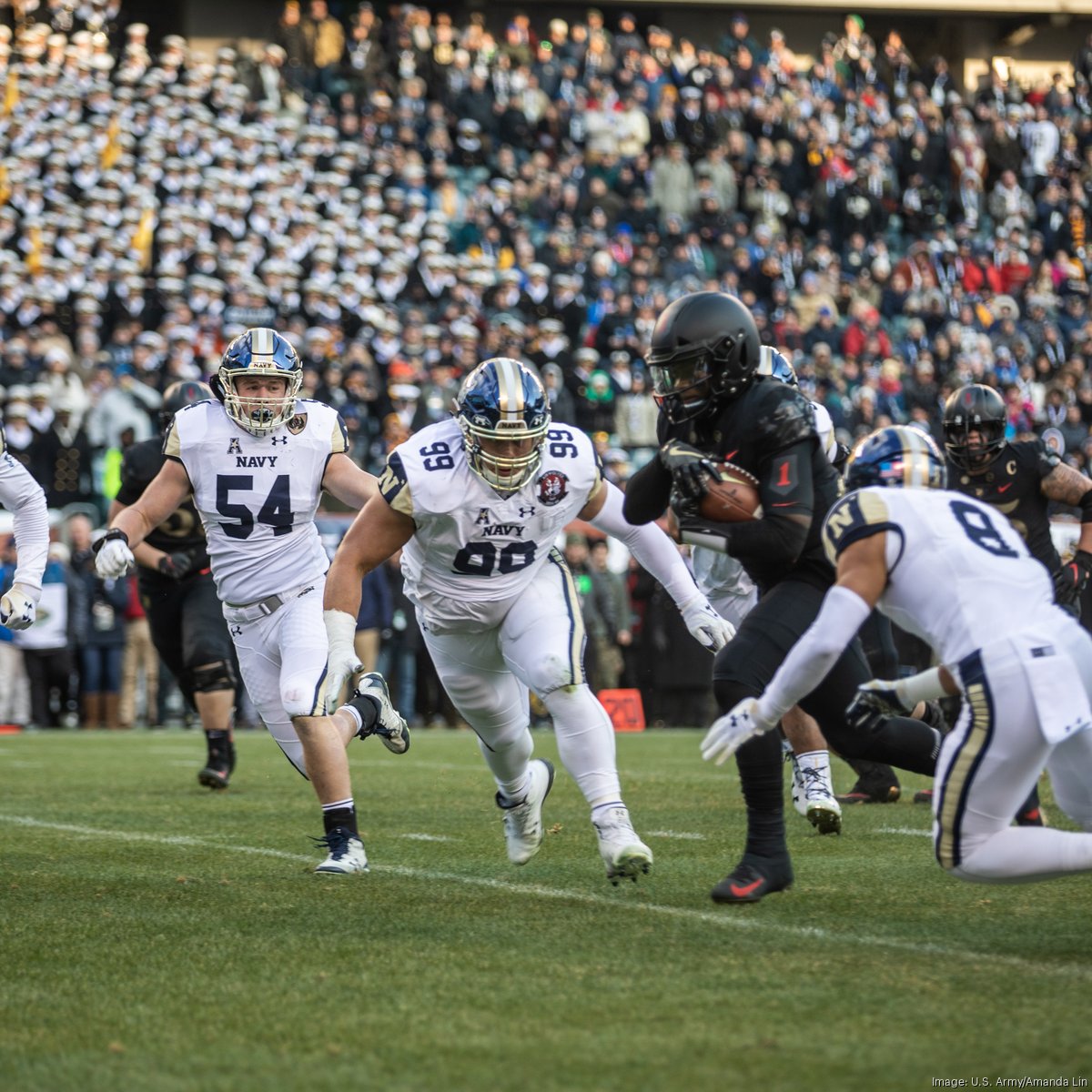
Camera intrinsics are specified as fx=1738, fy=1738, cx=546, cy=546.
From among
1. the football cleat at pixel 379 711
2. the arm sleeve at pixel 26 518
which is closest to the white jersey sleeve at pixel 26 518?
the arm sleeve at pixel 26 518

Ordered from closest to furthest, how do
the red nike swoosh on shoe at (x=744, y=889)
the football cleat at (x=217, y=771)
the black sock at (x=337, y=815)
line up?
1. the red nike swoosh on shoe at (x=744, y=889)
2. the black sock at (x=337, y=815)
3. the football cleat at (x=217, y=771)

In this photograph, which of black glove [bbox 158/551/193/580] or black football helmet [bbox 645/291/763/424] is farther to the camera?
black glove [bbox 158/551/193/580]

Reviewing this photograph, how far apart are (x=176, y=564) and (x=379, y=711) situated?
2.93m

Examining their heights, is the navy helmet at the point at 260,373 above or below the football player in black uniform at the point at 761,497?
above

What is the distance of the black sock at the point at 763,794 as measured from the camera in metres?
5.18

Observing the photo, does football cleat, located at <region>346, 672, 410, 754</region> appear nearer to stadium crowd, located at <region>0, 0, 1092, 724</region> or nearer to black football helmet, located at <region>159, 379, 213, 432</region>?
black football helmet, located at <region>159, 379, 213, 432</region>

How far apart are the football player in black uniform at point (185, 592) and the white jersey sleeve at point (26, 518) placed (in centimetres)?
181

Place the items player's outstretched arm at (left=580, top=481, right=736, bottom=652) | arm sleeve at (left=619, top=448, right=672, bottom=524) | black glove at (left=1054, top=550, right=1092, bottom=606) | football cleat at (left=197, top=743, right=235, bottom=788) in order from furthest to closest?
football cleat at (left=197, top=743, right=235, bottom=788) < black glove at (left=1054, top=550, right=1092, bottom=606) < player's outstretched arm at (left=580, top=481, right=736, bottom=652) < arm sleeve at (left=619, top=448, right=672, bottom=524)

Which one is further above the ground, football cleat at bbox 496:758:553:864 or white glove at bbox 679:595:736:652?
white glove at bbox 679:595:736:652

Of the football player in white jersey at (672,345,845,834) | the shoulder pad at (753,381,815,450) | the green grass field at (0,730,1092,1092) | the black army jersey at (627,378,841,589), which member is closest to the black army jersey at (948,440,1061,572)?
the football player in white jersey at (672,345,845,834)

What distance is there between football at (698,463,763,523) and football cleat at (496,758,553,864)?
122cm

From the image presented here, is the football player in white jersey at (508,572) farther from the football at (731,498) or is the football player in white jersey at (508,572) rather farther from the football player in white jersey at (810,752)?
the football player in white jersey at (810,752)

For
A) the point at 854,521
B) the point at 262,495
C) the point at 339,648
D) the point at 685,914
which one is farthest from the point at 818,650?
the point at 262,495

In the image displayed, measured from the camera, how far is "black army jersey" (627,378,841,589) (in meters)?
5.18
